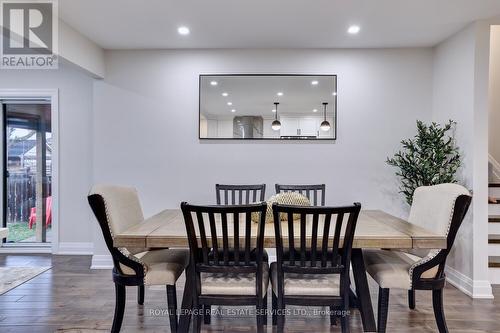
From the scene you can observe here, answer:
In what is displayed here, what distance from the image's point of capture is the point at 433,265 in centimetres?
193

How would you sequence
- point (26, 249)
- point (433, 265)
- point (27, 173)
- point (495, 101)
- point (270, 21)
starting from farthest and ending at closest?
1. point (27, 173)
2. point (26, 249)
3. point (495, 101)
4. point (270, 21)
5. point (433, 265)

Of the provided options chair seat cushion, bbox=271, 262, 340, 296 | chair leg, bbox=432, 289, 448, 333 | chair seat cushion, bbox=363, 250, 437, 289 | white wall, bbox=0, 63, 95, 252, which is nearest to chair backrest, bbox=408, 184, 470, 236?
chair seat cushion, bbox=363, 250, 437, 289

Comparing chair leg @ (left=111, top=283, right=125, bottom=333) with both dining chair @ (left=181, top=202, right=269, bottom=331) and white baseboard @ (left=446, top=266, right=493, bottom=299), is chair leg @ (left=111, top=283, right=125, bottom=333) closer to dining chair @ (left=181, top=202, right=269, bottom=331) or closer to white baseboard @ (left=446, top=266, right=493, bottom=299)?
dining chair @ (left=181, top=202, right=269, bottom=331)

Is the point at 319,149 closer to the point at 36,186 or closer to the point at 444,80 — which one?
the point at 444,80

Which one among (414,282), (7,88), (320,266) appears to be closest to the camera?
(320,266)

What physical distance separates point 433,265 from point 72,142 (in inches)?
169

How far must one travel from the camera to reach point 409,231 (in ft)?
6.42

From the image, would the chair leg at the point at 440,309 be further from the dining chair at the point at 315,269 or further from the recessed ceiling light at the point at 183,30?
the recessed ceiling light at the point at 183,30

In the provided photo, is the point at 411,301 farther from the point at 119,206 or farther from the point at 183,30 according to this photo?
the point at 183,30

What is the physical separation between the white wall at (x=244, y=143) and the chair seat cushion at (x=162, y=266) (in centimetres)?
137

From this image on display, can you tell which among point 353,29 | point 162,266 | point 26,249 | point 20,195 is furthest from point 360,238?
point 20,195

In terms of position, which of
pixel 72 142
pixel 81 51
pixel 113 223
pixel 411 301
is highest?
pixel 81 51

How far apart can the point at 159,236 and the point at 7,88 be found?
12.7 ft

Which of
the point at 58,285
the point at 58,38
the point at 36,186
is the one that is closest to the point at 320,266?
the point at 58,285
